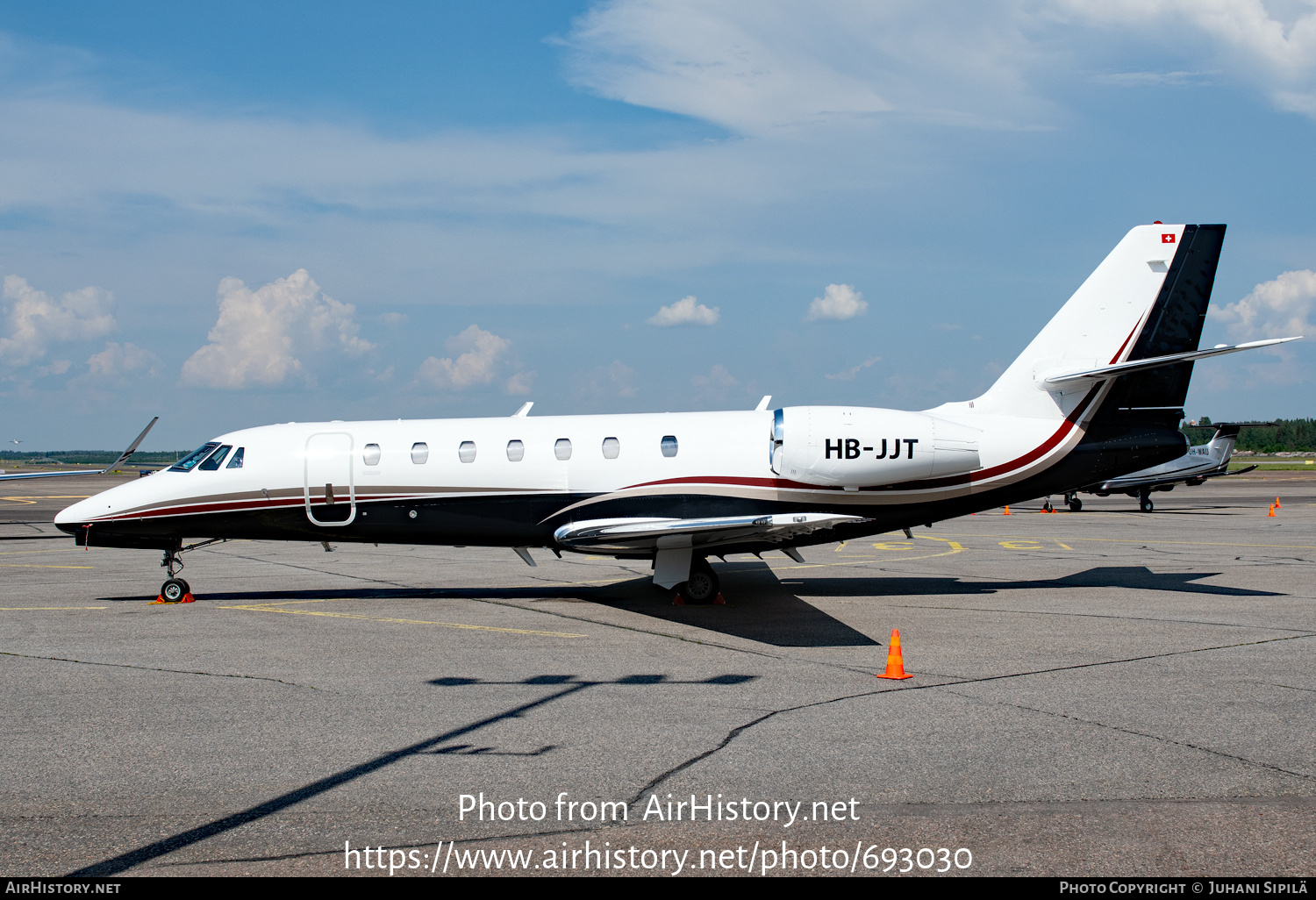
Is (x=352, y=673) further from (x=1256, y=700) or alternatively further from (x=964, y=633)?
(x=1256, y=700)

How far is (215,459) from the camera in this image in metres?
15.8

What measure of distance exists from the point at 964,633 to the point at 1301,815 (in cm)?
658

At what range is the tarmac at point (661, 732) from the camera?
5363 mm

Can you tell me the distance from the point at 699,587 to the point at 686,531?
2004 millimetres

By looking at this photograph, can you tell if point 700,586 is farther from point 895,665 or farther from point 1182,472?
point 1182,472

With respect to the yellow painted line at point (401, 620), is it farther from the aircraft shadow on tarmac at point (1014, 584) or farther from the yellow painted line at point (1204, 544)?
the yellow painted line at point (1204, 544)

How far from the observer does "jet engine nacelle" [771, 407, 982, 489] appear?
1468 centimetres

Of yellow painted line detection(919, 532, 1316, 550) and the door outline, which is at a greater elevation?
the door outline

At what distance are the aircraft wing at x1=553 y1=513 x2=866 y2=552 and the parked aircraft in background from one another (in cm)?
2845

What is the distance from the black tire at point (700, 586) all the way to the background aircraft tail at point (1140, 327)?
5.46 metres

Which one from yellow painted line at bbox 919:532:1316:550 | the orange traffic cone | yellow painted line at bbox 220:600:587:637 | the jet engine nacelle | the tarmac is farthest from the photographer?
yellow painted line at bbox 919:532:1316:550

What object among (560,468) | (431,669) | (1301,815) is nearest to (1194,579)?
(560,468)

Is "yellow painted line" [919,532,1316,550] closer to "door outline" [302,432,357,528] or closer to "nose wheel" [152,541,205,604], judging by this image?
"door outline" [302,432,357,528]

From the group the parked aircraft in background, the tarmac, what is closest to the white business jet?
the tarmac
